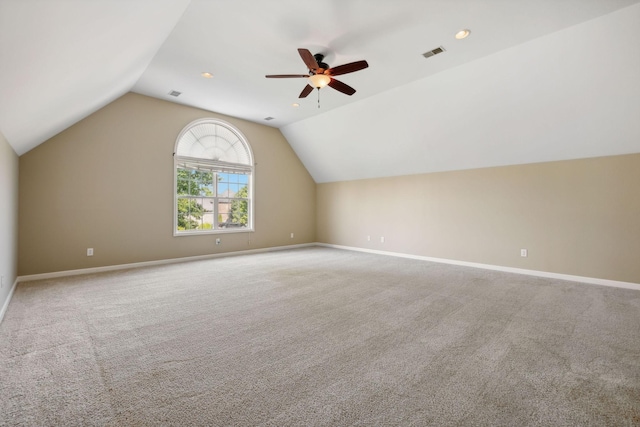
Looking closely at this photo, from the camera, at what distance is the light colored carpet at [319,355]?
4.95ft

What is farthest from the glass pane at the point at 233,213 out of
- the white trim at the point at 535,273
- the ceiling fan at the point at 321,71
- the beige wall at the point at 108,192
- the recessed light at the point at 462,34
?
the recessed light at the point at 462,34

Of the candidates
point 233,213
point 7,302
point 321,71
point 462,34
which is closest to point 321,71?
point 321,71

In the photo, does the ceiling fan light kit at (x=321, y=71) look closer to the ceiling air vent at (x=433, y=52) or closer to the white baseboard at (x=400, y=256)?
the ceiling air vent at (x=433, y=52)

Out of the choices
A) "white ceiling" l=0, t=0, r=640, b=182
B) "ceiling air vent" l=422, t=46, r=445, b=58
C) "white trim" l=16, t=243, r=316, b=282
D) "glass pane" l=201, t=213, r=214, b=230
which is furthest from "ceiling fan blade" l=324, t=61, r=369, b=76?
"white trim" l=16, t=243, r=316, b=282

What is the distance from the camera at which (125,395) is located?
163 centimetres

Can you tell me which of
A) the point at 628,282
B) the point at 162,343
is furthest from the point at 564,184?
the point at 162,343

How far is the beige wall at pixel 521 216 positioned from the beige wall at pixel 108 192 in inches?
157

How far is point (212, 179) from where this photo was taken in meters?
6.27

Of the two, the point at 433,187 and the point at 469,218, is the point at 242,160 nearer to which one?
the point at 433,187

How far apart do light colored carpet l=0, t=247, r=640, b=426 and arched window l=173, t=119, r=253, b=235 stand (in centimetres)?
238

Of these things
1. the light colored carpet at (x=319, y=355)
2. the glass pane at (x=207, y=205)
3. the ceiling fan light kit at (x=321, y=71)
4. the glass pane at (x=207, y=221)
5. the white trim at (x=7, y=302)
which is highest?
the ceiling fan light kit at (x=321, y=71)

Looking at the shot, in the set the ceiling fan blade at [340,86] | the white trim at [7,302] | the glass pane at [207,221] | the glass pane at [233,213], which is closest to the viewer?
the white trim at [7,302]

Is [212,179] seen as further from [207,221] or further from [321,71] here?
[321,71]

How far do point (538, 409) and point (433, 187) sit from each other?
494 centimetres
